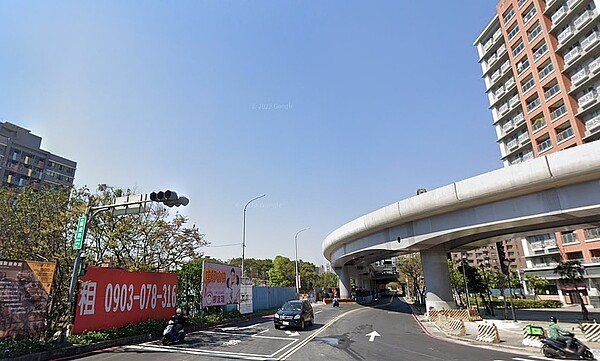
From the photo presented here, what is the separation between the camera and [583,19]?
39.5 meters

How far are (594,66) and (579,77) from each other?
1.88m

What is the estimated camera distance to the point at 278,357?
36.0 ft

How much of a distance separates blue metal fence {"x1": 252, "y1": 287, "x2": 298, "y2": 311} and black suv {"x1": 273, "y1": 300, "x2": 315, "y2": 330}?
11.5m

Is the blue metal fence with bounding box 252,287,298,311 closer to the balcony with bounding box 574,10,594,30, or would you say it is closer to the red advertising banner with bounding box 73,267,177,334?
the red advertising banner with bounding box 73,267,177,334

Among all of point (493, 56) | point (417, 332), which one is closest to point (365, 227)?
point (417, 332)

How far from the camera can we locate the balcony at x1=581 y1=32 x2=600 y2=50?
38.0 metres

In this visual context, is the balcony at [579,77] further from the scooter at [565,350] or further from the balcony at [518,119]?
the scooter at [565,350]

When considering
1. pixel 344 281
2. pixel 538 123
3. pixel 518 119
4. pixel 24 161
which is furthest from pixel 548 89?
pixel 24 161

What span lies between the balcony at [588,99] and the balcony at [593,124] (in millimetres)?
1817

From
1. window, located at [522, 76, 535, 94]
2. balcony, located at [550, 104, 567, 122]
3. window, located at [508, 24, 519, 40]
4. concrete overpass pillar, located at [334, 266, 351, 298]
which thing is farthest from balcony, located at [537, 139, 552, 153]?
concrete overpass pillar, located at [334, 266, 351, 298]

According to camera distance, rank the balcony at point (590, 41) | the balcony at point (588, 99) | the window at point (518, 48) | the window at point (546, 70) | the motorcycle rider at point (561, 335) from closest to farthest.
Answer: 1. the motorcycle rider at point (561, 335)
2. the balcony at point (590, 41)
3. the balcony at point (588, 99)
4. the window at point (546, 70)
5. the window at point (518, 48)

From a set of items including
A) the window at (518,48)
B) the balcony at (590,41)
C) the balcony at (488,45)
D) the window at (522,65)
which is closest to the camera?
the balcony at (590,41)

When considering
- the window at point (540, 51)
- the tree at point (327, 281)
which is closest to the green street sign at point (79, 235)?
the window at point (540, 51)

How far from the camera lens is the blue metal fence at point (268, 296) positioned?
30.9m
